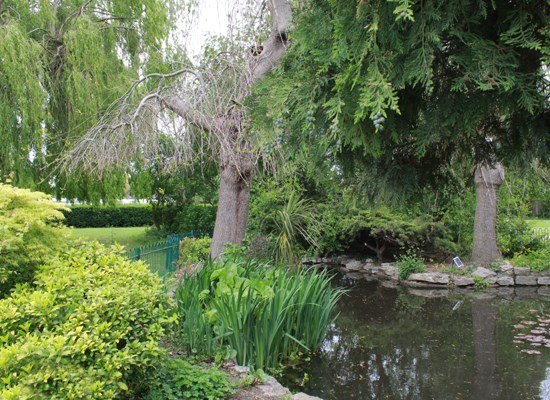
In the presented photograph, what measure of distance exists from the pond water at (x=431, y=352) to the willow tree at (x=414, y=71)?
2.60m

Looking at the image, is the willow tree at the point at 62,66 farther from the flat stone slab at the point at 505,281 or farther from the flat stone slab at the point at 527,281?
the flat stone slab at the point at 527,281

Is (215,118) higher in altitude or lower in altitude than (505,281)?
higher

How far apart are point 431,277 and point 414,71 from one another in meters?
8.78

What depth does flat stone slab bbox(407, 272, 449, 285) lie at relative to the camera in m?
10.2

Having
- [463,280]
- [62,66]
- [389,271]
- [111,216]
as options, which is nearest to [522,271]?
[463,280]

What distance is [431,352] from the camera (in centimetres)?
593

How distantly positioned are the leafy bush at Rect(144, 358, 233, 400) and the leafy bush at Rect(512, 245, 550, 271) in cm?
881

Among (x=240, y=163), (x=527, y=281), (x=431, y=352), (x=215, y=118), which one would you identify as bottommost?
(x=431, y=352)

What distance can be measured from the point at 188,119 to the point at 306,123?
3870mm

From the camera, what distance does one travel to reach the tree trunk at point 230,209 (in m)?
7.12

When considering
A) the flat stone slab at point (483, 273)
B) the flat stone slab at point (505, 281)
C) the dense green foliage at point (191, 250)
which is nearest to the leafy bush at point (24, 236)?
the dense green foliage at point (191, 250)

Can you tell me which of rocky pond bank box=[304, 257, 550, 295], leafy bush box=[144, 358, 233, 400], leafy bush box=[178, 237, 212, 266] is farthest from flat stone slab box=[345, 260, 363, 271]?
leafy bush box=[144, 358, 233, 400]

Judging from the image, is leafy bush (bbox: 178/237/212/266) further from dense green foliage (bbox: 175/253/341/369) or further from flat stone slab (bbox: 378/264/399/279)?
flat stone slab (bbox: 378/264/399/279)

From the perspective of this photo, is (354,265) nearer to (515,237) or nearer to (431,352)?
(515,237)
